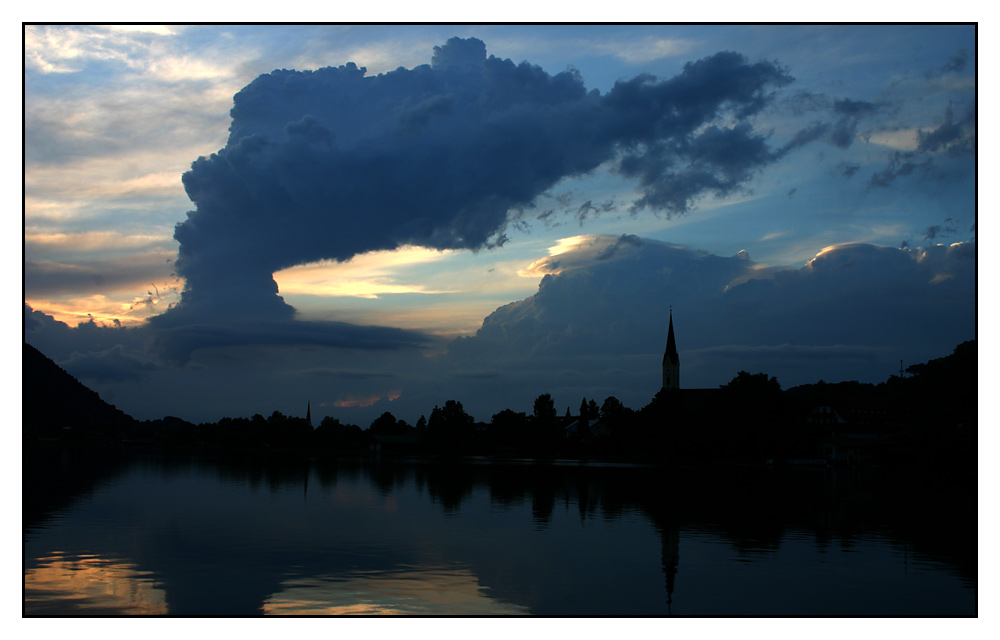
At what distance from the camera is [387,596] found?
18078 millimetres

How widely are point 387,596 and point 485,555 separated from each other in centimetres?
667

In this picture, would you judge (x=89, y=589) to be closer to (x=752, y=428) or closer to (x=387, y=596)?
(x=387, y=596)

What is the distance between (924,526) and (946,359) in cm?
4185

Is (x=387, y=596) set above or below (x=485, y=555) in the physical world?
above

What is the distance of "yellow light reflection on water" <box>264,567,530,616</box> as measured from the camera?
17.0 meters

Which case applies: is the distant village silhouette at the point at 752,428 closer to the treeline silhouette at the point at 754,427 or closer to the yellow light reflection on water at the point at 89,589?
the treeline silhouette at the point at 754,427

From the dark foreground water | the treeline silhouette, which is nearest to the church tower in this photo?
the treeline silhouette

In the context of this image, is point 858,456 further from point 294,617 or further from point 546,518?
point 294,617

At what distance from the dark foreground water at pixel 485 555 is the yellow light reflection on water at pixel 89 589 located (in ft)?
0.21

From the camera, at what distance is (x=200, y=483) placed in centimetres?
5391

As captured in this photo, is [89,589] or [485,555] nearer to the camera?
[89,589]

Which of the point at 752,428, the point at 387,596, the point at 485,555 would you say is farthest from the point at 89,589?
the point at 752,428

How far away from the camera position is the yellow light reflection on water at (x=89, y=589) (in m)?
16.5

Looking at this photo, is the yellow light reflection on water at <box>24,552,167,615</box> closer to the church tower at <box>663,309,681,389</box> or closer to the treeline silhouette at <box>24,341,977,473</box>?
the treeline silhouette at <box>24,341,977,473</box>
